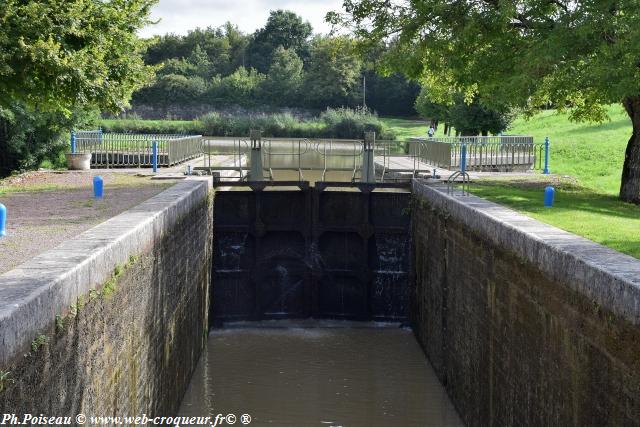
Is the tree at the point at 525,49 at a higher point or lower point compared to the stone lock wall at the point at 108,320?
higher

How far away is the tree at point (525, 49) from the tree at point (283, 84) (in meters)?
57.4

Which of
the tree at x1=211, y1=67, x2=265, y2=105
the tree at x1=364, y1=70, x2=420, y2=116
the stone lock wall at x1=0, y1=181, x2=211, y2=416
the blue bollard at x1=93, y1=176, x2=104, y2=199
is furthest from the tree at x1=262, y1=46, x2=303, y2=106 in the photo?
the stone lock wall at x1=0, y1=181, x2=211, y2=416

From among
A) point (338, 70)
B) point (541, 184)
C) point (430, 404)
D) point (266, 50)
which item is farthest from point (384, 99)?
point (430, 404)

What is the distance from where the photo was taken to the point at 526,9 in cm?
1759

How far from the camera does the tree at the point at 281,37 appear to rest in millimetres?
98250

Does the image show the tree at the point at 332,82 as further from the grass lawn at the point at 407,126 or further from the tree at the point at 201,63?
the tree at the point at 201,63

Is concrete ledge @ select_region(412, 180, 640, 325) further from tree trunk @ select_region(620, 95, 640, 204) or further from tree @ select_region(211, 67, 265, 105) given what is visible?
tree @ select_region(211, 67, 265, 105)

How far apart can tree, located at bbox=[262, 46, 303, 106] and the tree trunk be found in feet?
199

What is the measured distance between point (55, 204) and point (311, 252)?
6332 mm

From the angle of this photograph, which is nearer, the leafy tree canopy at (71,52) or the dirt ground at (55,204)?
the dirt ground at (55,204)

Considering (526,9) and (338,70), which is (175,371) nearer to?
(526,9)

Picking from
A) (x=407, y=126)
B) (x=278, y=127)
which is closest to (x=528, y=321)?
(x=278, y=127)

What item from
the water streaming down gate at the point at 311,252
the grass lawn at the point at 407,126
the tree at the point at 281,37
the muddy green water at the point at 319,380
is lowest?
the muddy green water at the point at 319,380

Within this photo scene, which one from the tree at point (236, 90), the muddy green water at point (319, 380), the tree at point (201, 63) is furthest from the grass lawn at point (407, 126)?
the muddy green water at point (319, 380)
